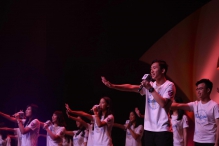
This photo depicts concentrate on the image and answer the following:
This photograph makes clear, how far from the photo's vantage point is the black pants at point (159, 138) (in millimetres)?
3436

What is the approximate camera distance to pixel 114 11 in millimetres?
8812

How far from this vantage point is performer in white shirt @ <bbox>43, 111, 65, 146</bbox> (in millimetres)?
6293

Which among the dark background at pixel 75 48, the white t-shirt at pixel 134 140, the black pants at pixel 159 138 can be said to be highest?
the dark background at pixel 75 48

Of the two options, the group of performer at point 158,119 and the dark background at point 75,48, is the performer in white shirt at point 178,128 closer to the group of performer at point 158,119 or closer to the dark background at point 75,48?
the group of performer at point 158,119

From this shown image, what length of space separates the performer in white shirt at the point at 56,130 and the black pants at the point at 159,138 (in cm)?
304

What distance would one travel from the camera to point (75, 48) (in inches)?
344

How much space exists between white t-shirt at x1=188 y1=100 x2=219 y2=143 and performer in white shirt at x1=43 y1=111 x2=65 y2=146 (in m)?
2.78

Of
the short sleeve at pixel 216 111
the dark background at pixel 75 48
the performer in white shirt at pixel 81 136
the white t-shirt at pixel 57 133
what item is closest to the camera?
the short sleeve at pixel 216 111

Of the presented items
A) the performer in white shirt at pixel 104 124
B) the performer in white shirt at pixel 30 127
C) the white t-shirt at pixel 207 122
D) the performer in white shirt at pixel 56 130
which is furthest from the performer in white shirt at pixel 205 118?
the performer in white shirt at pixel 30 127

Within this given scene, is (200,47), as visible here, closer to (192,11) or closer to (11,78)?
(192,11)

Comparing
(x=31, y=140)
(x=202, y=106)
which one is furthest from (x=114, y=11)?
(x=202, y=106)

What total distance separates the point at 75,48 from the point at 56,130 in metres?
2.74

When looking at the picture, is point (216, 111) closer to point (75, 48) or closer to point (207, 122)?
point (207, 122)

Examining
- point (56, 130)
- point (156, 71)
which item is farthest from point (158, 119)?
point (56, 130)
